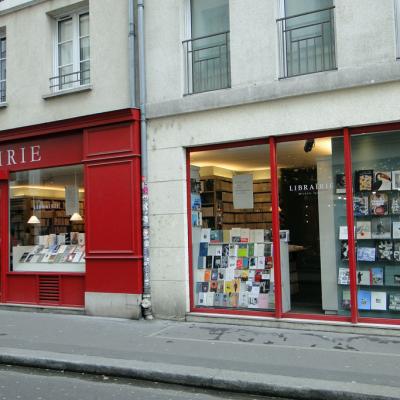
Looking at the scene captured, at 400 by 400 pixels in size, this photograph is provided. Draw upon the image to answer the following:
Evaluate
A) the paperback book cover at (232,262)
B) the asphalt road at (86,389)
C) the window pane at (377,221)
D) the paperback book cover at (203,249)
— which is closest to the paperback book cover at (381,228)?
the window pane at (377,221)

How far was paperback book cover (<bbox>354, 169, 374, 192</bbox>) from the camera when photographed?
26.8 ft

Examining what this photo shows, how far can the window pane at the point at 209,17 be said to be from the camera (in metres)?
9.27

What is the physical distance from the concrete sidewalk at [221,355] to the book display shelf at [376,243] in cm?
62

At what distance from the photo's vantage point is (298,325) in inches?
326

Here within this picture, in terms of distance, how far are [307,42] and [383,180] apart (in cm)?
247

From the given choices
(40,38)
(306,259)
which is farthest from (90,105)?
(306,259)

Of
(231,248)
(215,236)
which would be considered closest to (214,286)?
(231,248)

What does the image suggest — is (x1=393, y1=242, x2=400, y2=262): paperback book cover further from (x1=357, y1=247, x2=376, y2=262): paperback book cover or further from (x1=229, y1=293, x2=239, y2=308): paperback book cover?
(x1=229, y1=293, x2=239, y2=308): paperback book cover

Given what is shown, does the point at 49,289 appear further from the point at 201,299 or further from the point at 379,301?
the point at 379,301

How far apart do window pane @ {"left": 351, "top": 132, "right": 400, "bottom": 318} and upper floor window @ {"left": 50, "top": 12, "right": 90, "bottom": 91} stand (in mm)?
5510

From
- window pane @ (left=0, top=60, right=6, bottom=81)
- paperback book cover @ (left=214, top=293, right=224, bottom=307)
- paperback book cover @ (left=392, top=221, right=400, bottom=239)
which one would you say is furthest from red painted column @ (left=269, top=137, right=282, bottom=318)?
window pane @ (left=0, top=60, right=6, bottom=81)

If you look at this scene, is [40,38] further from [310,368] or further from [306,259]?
[310,368]

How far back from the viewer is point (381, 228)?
320 inches

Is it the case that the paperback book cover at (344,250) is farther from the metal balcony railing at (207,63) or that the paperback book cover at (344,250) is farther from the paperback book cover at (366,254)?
the metal balcony railing at (207,63)
